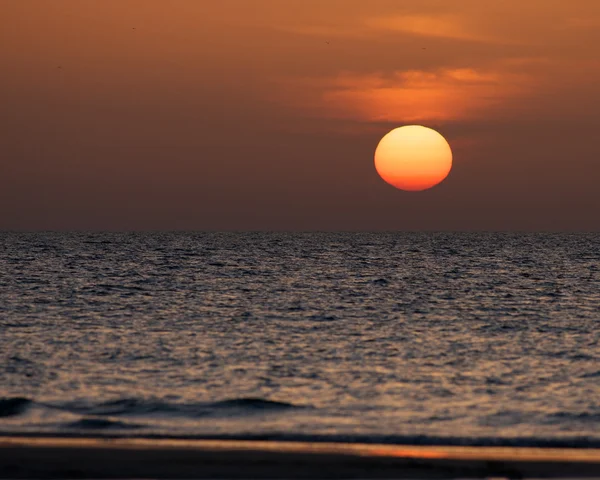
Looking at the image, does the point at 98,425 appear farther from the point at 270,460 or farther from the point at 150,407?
the point at 270,460

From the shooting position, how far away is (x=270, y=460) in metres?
14.4

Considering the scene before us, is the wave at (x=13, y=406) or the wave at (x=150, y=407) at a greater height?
the wave at (x=13, y=406)

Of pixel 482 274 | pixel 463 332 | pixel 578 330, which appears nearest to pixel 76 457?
pixel 463 332

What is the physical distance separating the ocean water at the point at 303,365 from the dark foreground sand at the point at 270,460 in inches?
62.6

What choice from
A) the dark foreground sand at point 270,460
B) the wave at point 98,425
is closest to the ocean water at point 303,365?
the wave at point 98,425

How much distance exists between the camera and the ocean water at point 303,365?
1838 centimetres

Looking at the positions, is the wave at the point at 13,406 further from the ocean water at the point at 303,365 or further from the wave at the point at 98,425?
the wave at the point at 98,425

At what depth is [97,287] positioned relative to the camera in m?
61.2

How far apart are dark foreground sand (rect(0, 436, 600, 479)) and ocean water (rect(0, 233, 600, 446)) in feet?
5.22

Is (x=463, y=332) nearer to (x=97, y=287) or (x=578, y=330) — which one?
(x=578, y=330)

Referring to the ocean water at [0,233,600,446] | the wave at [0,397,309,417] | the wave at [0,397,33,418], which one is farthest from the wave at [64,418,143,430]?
the wave at [0,397,33,418]

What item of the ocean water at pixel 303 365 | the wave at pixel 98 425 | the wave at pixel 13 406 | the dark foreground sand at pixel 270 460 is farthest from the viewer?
the wave at pixel 13 406

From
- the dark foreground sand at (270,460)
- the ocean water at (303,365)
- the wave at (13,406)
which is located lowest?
the ocean water at (303,365)

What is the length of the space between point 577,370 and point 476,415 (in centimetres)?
803
